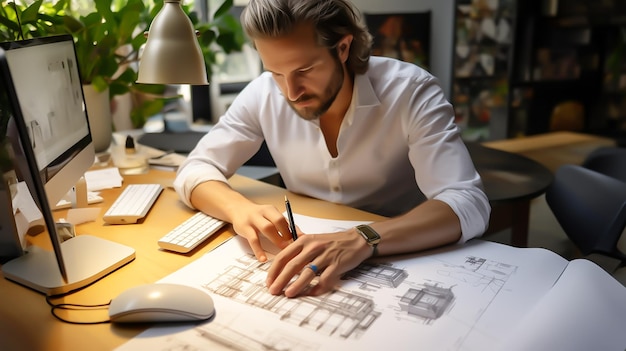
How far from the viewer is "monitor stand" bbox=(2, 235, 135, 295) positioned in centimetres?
83

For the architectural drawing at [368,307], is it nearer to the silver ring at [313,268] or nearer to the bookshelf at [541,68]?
the silver ring at [313,268]

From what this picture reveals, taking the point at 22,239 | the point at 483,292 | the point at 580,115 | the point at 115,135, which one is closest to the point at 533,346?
the point at 483,292

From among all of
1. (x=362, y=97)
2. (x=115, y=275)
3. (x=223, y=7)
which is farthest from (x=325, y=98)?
(x=223, y=7)

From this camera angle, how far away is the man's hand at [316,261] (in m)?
0.79

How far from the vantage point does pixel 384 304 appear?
75cm

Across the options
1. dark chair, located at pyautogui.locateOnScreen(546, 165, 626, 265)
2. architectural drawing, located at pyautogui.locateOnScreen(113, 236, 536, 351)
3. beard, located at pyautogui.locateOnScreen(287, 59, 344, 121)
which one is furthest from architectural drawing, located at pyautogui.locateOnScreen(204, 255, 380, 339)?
dark chair, located at pyautogui.locateOnScreen(546, 165, 626, 265)

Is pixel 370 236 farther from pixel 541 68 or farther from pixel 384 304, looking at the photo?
pixel 541 68

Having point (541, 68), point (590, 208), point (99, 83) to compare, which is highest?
point (99, 83)

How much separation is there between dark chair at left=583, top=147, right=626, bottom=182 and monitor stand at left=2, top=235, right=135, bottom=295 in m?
1.15

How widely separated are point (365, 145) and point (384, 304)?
0.58 m

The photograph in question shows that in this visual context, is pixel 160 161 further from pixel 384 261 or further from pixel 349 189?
pixel 384 261

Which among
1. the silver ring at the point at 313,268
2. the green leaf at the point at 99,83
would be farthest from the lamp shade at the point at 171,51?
the green leaf at the point at 99,83

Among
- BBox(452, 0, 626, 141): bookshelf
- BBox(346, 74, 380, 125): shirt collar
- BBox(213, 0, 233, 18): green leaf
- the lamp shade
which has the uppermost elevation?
BBox(213, 0, 233, 18): green leaf

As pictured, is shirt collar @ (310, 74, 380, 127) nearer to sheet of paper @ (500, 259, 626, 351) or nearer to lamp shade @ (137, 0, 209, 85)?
lamp shade @ (137, 0, 209, 85)
